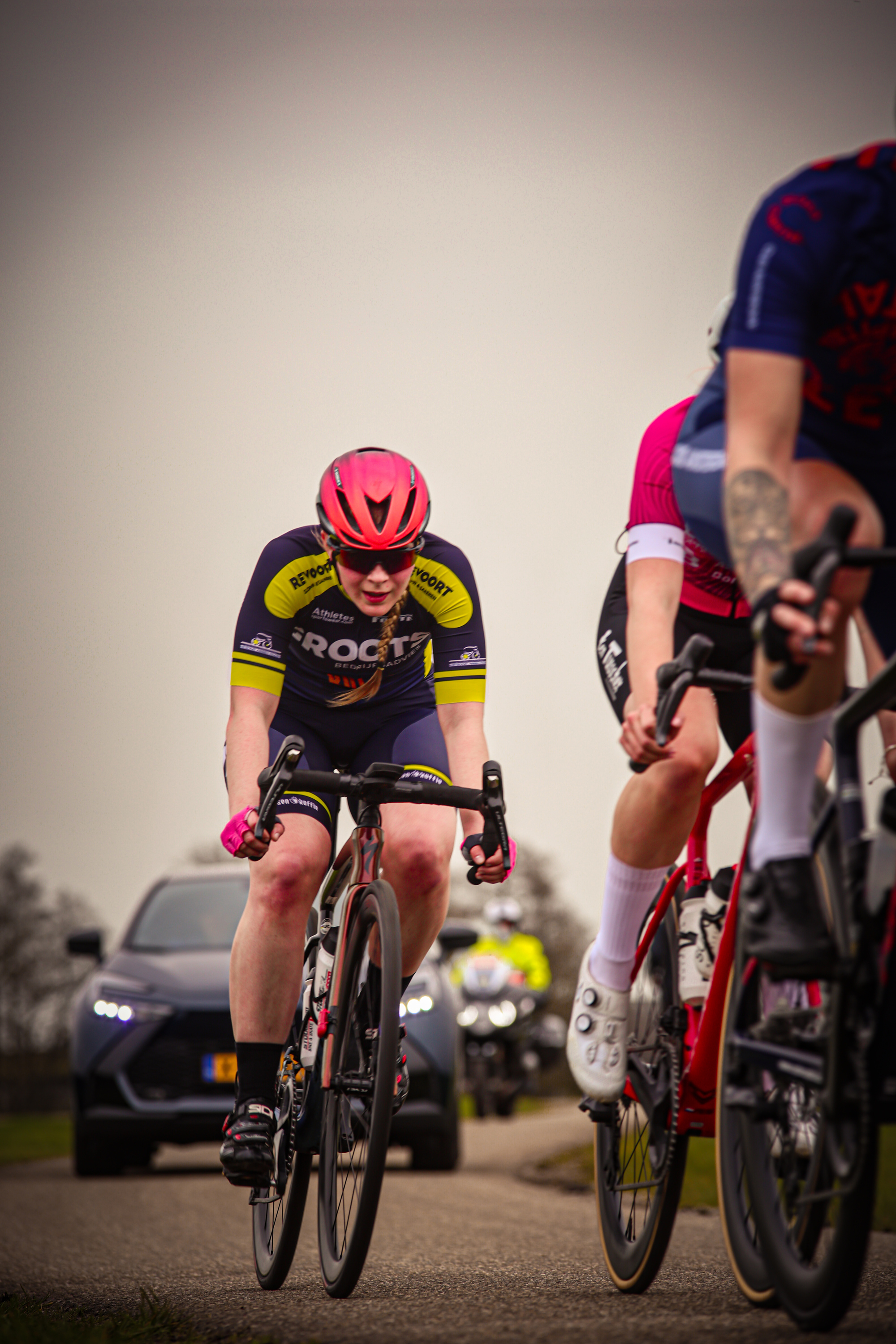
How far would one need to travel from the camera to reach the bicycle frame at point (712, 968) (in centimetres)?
360

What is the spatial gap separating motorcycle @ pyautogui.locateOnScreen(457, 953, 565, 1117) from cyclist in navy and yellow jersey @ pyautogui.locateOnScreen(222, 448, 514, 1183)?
16.5 meters

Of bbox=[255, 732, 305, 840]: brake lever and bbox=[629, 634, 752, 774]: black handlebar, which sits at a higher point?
bbox=[629, 634, 752, 774]: black handlebar

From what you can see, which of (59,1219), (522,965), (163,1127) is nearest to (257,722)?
(59,1219)

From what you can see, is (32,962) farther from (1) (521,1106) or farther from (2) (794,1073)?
(2) (794,1073)

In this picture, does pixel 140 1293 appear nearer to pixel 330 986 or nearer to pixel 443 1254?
pixel 330 986

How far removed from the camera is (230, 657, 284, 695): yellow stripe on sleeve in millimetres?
4641

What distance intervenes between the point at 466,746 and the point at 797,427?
2254mm

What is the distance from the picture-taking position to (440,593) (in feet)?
15.8

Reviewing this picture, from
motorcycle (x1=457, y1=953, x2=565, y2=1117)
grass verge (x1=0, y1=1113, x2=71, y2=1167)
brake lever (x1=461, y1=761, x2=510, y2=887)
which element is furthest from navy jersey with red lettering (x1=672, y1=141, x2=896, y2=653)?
motorcycle (x1=457, y1=953, x2=565, y2=1117)

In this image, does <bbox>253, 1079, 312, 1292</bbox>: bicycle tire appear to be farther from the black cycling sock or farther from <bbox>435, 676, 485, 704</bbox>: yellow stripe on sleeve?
<bbox>435, 676, 485, 704</bbox>: yellow stripe on sleeve

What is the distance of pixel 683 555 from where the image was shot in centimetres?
397

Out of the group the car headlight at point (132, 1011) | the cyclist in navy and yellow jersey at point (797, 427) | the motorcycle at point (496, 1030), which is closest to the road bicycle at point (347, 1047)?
the cyclist in navy and yellow jersey at point (797, 427)

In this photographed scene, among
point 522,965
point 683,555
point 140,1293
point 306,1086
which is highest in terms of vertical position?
point 683,555

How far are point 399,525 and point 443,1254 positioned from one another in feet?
8.25
